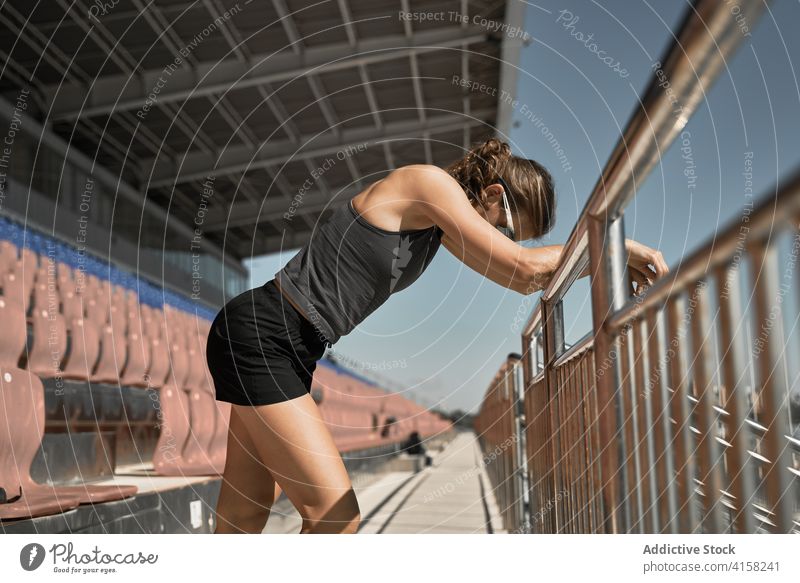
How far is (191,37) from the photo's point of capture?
Result: 702 cm

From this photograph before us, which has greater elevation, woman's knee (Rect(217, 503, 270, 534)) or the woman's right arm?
the woman's right arm

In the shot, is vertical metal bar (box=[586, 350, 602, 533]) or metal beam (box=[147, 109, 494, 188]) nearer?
vertical metal bar (box=[586, 350, 602, 533])

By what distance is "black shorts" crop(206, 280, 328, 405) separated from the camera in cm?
108

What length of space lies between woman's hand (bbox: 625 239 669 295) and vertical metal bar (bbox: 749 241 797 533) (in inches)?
12.9

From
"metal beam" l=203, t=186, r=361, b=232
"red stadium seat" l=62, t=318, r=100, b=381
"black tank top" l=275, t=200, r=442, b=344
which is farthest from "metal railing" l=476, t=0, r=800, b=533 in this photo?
"metal beam" l=203, t=186, r=361, b=232

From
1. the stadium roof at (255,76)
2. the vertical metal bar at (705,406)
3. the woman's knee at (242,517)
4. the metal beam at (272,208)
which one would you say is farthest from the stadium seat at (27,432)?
the metal beam at (272,208)

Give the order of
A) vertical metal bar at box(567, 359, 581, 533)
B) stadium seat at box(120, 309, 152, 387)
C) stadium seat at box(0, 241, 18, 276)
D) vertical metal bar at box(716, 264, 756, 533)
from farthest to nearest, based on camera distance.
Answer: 1. stadium seat at box(120, 309, 152, 387)
2. stadium seat at box(0, 241, 18, 276)
3. vertical metal bar at box(567, 359, 581, 533)
4. vertical metal bar at box(716, 264, 756, 533)

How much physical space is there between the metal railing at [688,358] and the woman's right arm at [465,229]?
0.10 metres

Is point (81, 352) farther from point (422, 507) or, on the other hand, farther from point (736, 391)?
point (736, 391)

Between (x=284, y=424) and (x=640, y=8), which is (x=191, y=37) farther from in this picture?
(x=284, y=424)

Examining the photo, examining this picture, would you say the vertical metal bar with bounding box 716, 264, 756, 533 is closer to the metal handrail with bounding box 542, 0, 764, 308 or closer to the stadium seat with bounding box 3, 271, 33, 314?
the metal handrail with bounding box 542, 0, 764, 308

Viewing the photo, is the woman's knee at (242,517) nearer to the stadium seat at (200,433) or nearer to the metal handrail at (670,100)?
the metal handrail at (670,100)

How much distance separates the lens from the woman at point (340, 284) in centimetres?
105

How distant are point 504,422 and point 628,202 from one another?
→ 2734 millimetres
